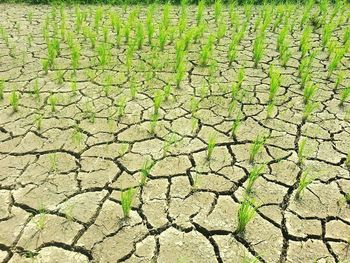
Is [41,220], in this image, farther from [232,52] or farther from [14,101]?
[232,52]

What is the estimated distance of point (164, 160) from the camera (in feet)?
8.46

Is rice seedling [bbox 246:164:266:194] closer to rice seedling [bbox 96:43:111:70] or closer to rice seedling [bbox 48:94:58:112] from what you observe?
rice seedling [bbox 48:94:58:112]

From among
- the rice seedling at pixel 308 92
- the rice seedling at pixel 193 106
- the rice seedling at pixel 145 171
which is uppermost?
the rice seedling at pixel 308 92

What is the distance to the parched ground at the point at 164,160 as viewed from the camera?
1991mm

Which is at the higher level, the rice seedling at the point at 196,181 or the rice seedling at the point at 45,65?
the rice seedling at the point at 45,65

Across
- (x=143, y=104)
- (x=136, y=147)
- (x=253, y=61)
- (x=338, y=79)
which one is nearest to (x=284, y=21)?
(x=253, y=61)

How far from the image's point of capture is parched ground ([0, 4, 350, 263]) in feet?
6.53

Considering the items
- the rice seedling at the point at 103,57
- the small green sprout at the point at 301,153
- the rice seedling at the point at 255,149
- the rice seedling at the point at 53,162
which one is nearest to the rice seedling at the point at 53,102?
the rice seedling at the point at 53,162

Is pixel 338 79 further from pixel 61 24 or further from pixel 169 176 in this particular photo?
pixel 61 24

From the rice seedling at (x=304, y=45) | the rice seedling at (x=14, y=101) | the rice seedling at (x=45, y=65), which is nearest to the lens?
the rice seedling at (x=14, y=101)

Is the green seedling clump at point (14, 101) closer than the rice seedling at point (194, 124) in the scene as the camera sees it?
No

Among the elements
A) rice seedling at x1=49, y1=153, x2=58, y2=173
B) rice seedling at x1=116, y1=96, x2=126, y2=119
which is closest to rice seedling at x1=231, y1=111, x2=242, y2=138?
rice seedling at x1=116, y1=96, x2=126, y2=119

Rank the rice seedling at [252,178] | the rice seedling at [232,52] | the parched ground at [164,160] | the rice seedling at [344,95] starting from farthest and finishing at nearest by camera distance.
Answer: the rice seedling at [232,52] < the rice seedling at [344,95] < the rice seedling at [252,178] < the parched ground at [164,160]

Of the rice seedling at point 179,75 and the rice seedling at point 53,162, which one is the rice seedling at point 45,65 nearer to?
the rice seedling at point 179,75
